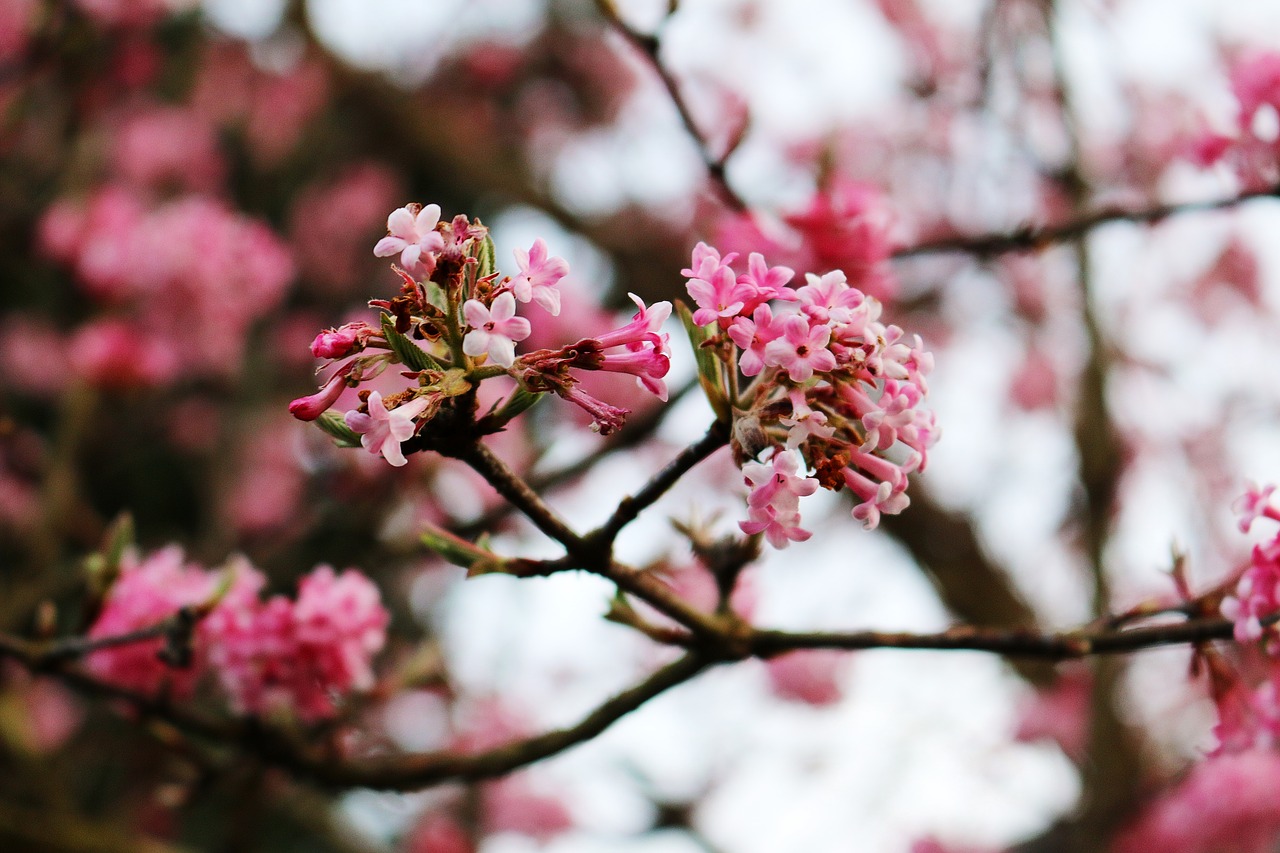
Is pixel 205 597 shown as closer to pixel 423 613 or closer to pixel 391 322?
pixel 391 322

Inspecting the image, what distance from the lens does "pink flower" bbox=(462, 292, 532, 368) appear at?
986mm

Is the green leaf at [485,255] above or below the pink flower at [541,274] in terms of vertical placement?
above

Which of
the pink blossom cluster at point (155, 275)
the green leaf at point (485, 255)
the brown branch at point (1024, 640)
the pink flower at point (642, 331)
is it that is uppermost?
the pink blossom cluster at point (155, 275)

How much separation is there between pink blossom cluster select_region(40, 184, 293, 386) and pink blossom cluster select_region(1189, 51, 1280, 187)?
3383 millimetres

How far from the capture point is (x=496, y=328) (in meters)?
1.01

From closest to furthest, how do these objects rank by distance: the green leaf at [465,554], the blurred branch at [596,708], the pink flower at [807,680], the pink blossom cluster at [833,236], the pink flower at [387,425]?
the pink flower at [387,425] < the green leaf at [465,554] < the blurred branch at [596,708] < the pink blossom cluster at [833,236] < the pink flower at [807,680]

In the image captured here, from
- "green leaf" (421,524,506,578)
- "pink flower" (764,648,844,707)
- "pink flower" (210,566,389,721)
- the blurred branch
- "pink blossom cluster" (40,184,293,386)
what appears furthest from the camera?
"pink flower" (764,648,844,707)

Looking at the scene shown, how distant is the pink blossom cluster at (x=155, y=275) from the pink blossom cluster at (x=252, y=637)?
2.17 meters

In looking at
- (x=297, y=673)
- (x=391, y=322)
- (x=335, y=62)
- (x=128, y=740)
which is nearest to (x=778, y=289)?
(x=391, y=322)

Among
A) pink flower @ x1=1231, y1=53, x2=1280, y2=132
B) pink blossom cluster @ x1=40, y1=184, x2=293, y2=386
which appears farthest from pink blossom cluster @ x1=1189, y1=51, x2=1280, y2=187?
pink blossom cluster @ x1=40, y1=184, x2=293, y2=386

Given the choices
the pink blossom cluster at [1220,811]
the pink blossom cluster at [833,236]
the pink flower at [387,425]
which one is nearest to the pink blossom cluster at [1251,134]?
the pink blossom cluster at [833,236]

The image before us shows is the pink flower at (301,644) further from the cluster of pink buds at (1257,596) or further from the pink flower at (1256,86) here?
the pink flower at (1256,86)

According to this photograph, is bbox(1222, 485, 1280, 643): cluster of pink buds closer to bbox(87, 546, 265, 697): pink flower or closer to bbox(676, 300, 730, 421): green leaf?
bbox(676, 300, 730, 421): green leaf

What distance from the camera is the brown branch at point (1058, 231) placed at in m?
2.01
